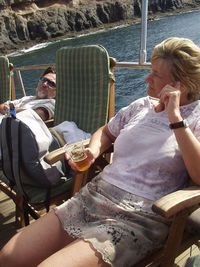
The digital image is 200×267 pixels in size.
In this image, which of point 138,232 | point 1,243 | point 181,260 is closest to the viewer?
point 138,232

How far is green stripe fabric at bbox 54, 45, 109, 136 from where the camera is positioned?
2.87m

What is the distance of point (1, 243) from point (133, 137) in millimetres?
1288

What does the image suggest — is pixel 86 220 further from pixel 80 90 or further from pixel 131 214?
pixel 80 90

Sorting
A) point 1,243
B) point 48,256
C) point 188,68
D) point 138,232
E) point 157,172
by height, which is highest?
point 188,68

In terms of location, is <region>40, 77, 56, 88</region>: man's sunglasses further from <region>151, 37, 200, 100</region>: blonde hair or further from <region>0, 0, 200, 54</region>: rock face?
<region>0, 0, 200, 54</region>: rock face

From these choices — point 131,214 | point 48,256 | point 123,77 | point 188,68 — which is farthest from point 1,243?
point 123,77

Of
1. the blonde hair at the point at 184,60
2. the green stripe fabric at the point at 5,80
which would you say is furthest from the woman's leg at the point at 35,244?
the green stripe fabric at the point at 5,80

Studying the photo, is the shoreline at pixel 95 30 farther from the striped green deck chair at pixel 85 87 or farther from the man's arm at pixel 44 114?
the striped green deck chair at pixel 85 87

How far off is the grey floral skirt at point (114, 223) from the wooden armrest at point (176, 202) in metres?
0.21

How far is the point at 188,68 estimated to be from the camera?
1773 millimetres

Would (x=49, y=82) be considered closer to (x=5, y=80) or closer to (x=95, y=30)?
(x=5, y=80)

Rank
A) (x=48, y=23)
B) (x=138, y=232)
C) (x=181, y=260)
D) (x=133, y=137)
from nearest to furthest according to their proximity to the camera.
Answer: (x=138, y=232)
(x=133, y=137)
(x=181, y=260)
(x=48, y=23)

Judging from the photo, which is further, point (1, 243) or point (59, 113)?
point (59, 113)

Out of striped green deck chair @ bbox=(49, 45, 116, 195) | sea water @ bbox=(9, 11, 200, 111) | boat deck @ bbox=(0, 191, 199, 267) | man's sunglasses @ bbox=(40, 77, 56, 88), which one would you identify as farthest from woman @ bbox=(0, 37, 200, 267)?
sea water @ bbox=(9, 11, 200, 111)
